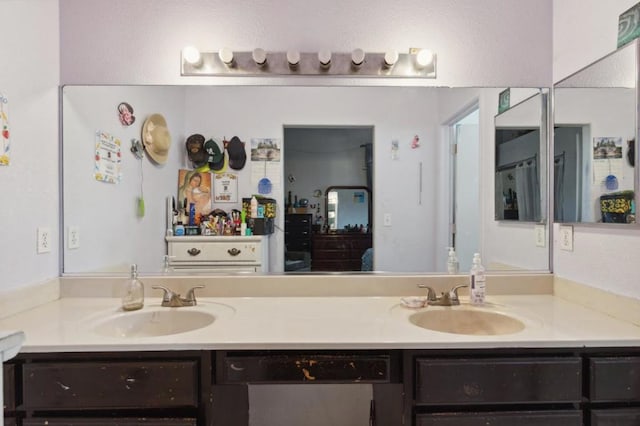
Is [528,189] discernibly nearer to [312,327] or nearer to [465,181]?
[465,181]

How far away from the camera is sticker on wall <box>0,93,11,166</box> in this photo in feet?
4.11

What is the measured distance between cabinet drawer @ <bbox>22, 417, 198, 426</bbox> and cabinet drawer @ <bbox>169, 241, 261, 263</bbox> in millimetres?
734

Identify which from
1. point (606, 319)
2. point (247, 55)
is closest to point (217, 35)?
point (247, 55)

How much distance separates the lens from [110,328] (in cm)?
136

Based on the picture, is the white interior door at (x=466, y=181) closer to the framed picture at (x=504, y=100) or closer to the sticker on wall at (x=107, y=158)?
the framed picture at (x=504, y=100)

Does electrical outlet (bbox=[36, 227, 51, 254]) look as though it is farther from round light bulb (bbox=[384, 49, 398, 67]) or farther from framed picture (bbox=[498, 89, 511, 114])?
framed picture (bbox=[498, 89, 511, 114])

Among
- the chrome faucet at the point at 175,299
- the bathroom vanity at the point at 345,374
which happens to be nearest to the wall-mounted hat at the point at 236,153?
the chrome faucet at the point at 175,299

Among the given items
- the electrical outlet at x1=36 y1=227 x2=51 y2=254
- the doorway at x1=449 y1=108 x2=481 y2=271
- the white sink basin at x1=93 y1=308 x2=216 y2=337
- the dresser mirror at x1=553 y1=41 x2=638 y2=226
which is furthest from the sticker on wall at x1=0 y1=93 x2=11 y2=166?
the dresser mirror at x1=553 y1=41 x2=638 y2=226

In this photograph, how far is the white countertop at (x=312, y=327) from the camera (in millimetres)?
1086

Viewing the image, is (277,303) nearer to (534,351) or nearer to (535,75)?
(534,351)

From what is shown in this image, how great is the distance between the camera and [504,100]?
169 centimetres

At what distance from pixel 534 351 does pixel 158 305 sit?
138cm

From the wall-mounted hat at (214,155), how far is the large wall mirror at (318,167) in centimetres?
5

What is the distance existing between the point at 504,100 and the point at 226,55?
50.4 inches
